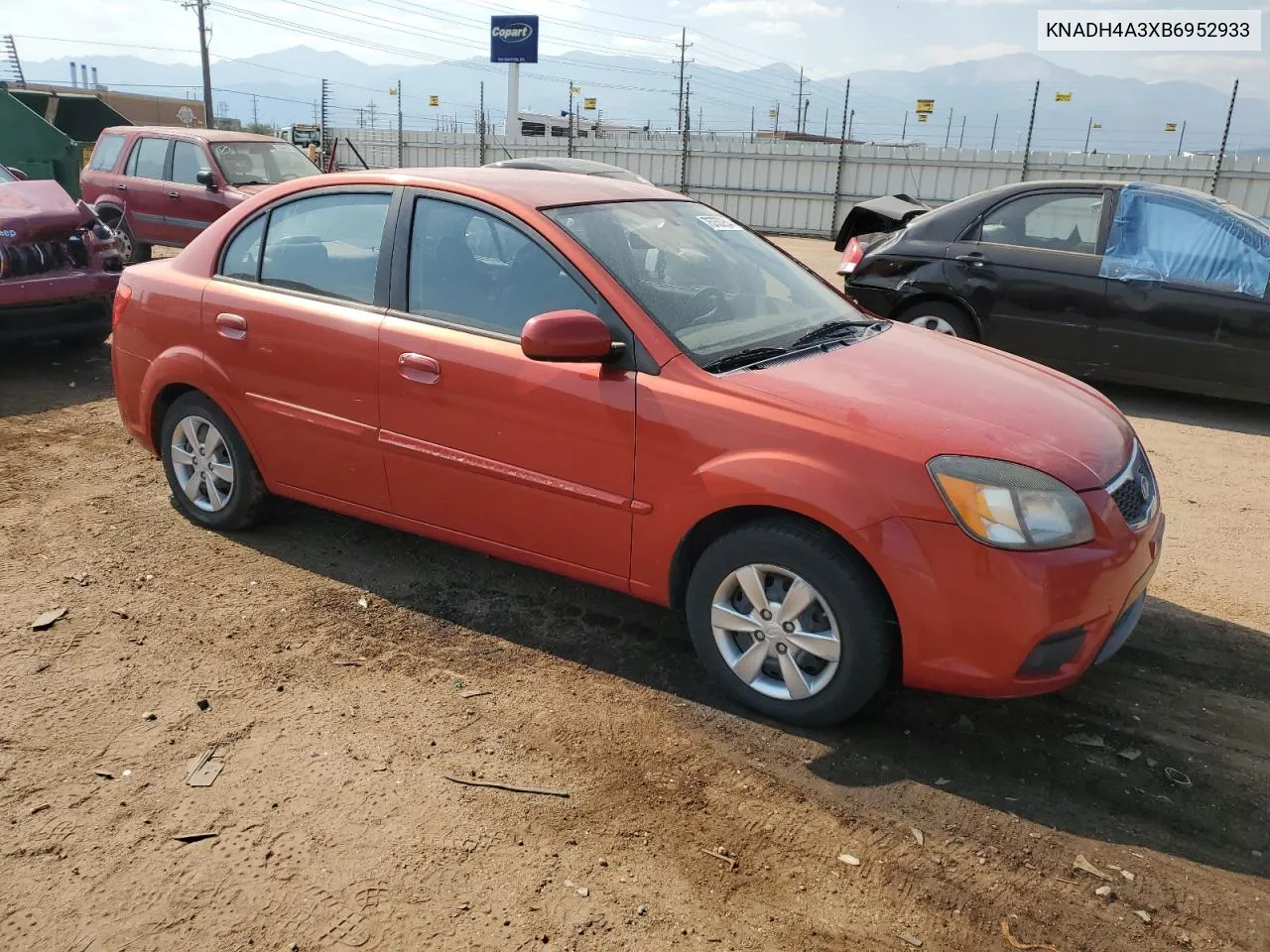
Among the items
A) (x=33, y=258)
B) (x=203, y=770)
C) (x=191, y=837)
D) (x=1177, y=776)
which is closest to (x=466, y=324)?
(x=203, y=770)

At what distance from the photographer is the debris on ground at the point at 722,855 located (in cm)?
256

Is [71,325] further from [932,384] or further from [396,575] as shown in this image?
[932,384]

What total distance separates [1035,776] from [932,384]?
1.28 meters

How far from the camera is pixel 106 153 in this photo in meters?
12.3

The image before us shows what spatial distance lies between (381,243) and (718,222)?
4.73 feet

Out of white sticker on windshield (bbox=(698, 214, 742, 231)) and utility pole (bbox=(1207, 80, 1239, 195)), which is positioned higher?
utility pole (bbox=(1207, 80, 1239, 195))

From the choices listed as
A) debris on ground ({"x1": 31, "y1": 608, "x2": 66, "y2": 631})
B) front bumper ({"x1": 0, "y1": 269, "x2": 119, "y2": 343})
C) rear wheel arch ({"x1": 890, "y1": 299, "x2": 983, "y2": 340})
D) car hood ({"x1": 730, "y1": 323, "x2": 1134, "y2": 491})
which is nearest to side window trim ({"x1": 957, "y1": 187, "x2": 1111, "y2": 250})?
rear wheel arch ({"x1": 890, "y1": 299, "x2": 983, "y2": 340})

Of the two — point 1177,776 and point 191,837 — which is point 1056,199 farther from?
point 191,837

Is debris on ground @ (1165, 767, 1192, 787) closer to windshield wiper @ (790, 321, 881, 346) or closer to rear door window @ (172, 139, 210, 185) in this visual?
windshield wiper @ (790, 321, 881, 346)

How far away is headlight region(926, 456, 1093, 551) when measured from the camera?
2773 millimetres

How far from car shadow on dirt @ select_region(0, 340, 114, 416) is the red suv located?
339cm

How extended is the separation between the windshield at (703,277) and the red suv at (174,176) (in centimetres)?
867

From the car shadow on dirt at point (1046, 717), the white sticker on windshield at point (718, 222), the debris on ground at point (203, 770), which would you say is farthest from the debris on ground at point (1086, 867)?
the white sticker on windshield at point (718, 222)

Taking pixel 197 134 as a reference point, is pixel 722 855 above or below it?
below
